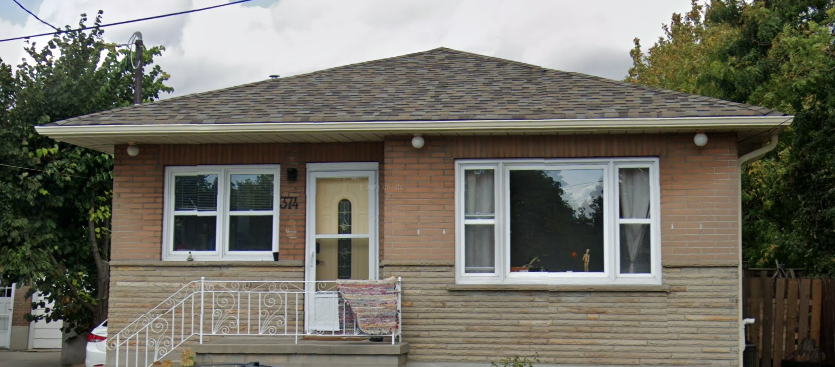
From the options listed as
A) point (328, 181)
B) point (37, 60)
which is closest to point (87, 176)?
point (37, 60)

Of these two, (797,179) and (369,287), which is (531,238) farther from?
(797,179)

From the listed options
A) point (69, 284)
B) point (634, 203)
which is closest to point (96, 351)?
point (69, 284)

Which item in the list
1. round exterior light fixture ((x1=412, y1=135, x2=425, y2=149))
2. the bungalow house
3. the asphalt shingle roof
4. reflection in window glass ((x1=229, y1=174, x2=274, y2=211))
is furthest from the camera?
reflection in window glass ((x1=229, y1=174, x2=274, y2=211))

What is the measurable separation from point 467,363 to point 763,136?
4.36 meters

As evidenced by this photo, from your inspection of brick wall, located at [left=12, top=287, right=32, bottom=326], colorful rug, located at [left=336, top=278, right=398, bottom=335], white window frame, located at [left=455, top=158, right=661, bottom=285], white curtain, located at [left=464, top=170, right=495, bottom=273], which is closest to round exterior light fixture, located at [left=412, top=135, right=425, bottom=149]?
white window frame, located at [left=455, top=158, right=661, bottom=285]

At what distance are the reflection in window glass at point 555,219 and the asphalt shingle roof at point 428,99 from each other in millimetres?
813

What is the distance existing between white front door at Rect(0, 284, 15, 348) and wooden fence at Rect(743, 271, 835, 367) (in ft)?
59.2

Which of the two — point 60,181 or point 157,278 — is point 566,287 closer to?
point 157,278

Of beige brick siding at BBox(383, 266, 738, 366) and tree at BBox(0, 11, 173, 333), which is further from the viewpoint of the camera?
tree at BBox(0, 11, 173, 333)

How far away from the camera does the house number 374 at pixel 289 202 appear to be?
34.6ft

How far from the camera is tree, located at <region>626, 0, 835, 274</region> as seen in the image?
1296cm

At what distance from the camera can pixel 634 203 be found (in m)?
9.67

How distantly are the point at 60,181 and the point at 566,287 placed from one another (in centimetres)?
928

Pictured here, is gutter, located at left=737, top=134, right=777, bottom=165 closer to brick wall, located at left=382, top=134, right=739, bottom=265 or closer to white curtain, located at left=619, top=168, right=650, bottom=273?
brick wall, located at left=382, top=134, right=739, bottom=265
